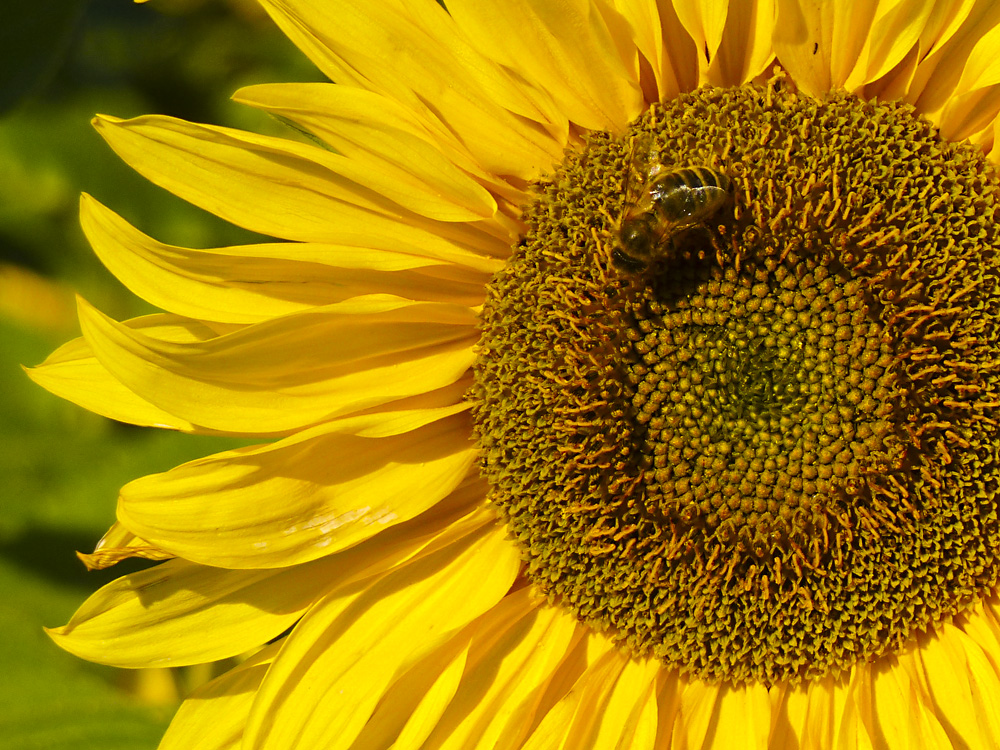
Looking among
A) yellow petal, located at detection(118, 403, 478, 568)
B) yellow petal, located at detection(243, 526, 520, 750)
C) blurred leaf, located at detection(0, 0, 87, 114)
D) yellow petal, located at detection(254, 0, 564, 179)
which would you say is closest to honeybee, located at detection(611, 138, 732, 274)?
yellow petal, located at detection(254, 0, 564, 179)

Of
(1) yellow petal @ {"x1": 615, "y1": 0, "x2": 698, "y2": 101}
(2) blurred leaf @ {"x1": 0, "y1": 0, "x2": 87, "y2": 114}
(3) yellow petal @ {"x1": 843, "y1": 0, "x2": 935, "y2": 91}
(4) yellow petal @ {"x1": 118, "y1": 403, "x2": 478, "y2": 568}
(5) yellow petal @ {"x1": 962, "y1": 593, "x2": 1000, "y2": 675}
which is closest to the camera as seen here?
(3) yellow petal @ {"x1": 843, "y1": 0, "x2": 935, "y2": 91}

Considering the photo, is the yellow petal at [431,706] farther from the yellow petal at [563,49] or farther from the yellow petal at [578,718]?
the yellow petal at [563,49]

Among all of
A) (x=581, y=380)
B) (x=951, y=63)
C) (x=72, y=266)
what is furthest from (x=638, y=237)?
(x=72, y=266)

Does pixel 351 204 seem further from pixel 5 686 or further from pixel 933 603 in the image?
pixel 5 686

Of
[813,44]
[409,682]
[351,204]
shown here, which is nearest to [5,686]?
[409,682]

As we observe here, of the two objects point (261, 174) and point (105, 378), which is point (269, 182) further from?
point (105, 378)

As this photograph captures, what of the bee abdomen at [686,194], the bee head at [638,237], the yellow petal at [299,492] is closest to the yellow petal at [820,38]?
the bee abdomen at [686,194]

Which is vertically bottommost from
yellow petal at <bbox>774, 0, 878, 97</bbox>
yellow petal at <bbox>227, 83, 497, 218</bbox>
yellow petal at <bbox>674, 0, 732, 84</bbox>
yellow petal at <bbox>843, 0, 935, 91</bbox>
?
yellow petal at <bbox>843, 0, 935, 91</bbox>

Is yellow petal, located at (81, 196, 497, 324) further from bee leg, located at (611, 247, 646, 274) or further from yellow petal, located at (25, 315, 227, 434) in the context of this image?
bee leg, located at (611, 247, 646, 274)
